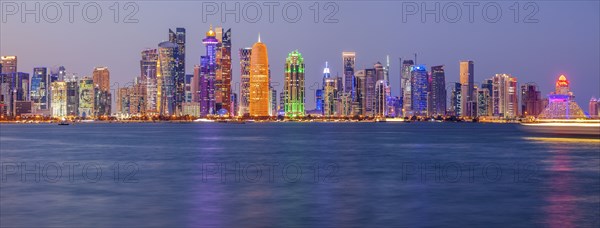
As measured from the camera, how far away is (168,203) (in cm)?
3484

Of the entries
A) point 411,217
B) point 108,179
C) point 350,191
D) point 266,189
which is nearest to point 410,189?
point 350,191

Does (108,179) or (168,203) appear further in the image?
(108,179)

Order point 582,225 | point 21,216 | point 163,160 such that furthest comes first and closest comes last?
point 163,160 < point 21,216 < point 582,225

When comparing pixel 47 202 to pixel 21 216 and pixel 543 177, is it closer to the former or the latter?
pixel 21 216

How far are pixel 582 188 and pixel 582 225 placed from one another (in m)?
16.3

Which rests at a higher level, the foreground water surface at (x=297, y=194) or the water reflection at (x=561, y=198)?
the foreground water surface at (x=297, y=194)

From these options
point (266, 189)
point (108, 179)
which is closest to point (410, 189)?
point (266, 189)

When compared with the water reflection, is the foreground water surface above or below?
above

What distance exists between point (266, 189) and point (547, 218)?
1662 centimetres

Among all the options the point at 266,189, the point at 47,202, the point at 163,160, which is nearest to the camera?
the point at 47,202

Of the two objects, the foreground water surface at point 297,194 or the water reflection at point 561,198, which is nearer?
the foreground water surface at point 297,194

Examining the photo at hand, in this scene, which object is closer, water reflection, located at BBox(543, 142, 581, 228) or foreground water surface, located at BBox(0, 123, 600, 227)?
foreground water surface, located at BBox(0, 123, 600, 227)

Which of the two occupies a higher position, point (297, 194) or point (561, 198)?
point (297, 194)

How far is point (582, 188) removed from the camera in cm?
4234
